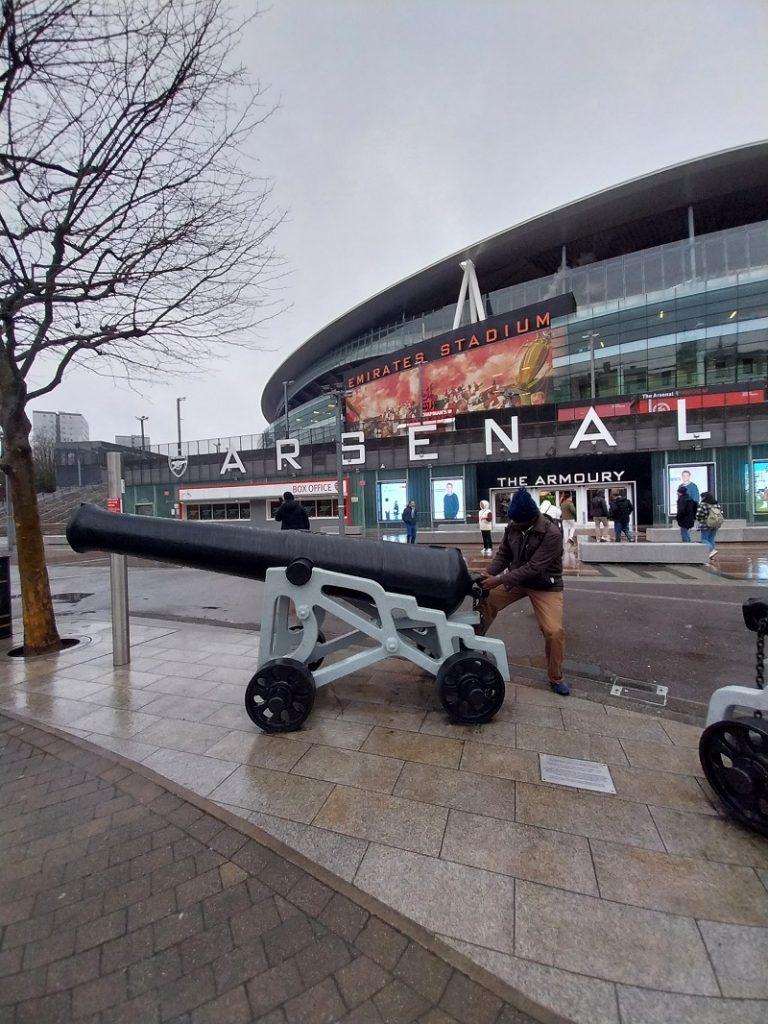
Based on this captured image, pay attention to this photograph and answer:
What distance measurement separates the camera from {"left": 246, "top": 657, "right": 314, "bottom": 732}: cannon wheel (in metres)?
3.53

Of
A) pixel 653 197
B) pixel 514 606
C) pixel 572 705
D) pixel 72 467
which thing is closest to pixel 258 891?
pixel 572 705

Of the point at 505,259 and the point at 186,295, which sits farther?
the point at 505,259

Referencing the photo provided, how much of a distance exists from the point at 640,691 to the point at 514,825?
8.52ft

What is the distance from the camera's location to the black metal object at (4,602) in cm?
654

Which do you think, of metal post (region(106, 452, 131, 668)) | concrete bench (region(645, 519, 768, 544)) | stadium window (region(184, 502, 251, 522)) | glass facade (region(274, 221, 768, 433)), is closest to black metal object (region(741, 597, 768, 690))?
metal post (region(106, 452, 131, 668))

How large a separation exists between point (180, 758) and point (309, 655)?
113 centimetres

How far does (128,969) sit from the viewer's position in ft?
5.77

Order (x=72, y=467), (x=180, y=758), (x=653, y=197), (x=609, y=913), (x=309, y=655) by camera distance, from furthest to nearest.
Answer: (x=72, y=467)
(x=653, y=197)
(x=309, y=655)
(x=180, y=758)
(x=609, y=913)

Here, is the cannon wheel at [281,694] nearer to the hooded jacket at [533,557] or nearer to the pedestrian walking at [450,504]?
the hooded jacket at [533,557]

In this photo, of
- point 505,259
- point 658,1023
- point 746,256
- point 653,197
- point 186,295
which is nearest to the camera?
point 658,1023

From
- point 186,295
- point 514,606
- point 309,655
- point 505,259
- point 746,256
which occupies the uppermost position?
point 505,259

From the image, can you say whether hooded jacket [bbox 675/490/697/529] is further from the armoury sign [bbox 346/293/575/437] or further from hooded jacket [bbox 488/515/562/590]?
the armoury sign [bbox 346/293/575/437]

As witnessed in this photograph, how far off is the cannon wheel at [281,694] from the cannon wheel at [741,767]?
2.59 meters

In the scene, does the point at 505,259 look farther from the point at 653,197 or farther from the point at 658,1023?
the point at 658,1023
